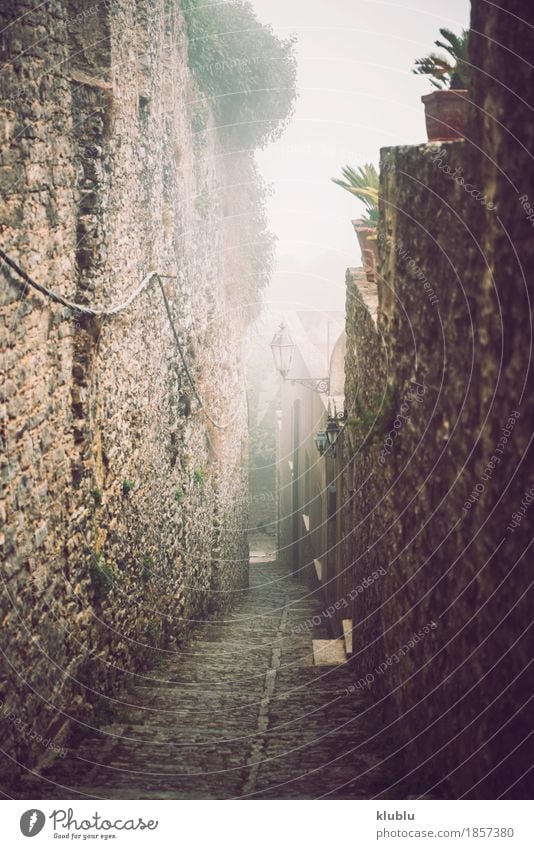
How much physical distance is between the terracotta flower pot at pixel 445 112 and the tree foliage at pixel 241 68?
263 inches

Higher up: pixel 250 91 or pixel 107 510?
pixel 250 91

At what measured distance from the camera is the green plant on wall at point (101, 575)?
5.83 m

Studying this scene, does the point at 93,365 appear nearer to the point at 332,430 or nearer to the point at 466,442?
the point at 466,442

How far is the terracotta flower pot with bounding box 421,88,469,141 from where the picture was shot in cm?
470

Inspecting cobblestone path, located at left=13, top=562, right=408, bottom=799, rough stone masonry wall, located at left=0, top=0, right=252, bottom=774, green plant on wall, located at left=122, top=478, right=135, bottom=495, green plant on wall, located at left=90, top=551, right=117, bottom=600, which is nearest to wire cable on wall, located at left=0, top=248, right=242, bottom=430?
rough stone masonry wall, located at left=0, top=0, right=252, bottom=774

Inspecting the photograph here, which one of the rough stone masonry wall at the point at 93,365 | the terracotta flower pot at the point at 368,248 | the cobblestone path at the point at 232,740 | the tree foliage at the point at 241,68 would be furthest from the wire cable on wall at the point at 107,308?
the tree foliage at the point at 241,68

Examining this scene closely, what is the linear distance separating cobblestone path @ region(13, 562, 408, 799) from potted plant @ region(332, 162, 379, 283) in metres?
3.49

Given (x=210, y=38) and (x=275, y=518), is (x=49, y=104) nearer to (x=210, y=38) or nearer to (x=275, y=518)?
(x=210, y=38)

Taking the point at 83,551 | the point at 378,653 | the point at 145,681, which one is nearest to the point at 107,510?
the point at 83,551

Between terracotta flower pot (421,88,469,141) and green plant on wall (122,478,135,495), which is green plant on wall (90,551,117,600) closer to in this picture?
green plant on wall (122,478,135,495)

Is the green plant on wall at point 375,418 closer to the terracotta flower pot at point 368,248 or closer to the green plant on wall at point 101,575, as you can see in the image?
the green plant on wall at point 101,575

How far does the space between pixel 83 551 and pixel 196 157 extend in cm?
679

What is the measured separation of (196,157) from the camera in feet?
36.0

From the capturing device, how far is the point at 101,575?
591 centimetres
